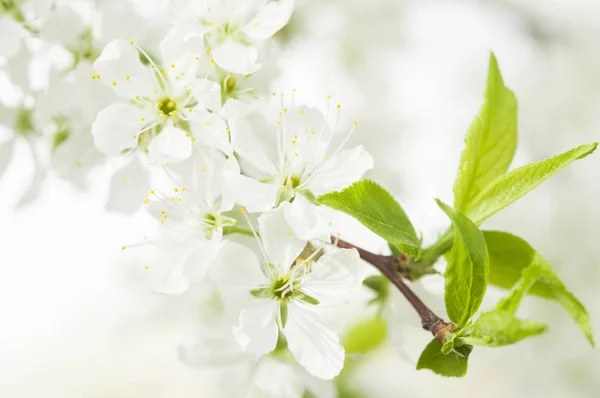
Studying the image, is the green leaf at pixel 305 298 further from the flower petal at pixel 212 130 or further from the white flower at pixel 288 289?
the flower petal at pixel 212 130

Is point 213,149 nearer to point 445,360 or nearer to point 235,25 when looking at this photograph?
point 235,25

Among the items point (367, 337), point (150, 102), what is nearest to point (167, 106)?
point (150, 102)

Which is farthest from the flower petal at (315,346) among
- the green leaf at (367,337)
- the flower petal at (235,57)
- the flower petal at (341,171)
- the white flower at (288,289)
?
the green leaf at (367,337)

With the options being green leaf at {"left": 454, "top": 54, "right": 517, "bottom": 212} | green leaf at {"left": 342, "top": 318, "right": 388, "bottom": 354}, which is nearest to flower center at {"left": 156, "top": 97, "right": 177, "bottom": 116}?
green leaf at {"left": 454, "top": 54, "right": 517, "bottom": 212}

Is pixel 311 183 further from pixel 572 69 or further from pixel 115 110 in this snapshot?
pixel 572 69

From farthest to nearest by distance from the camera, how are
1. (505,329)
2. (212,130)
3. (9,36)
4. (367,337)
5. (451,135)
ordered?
(451,135) < (367,337) < (9,36) < (212,130) < (505,329)

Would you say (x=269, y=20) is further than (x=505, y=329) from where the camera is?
Yes

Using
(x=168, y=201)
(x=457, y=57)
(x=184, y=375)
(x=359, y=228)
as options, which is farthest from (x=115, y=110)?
(x=184, y=375)
